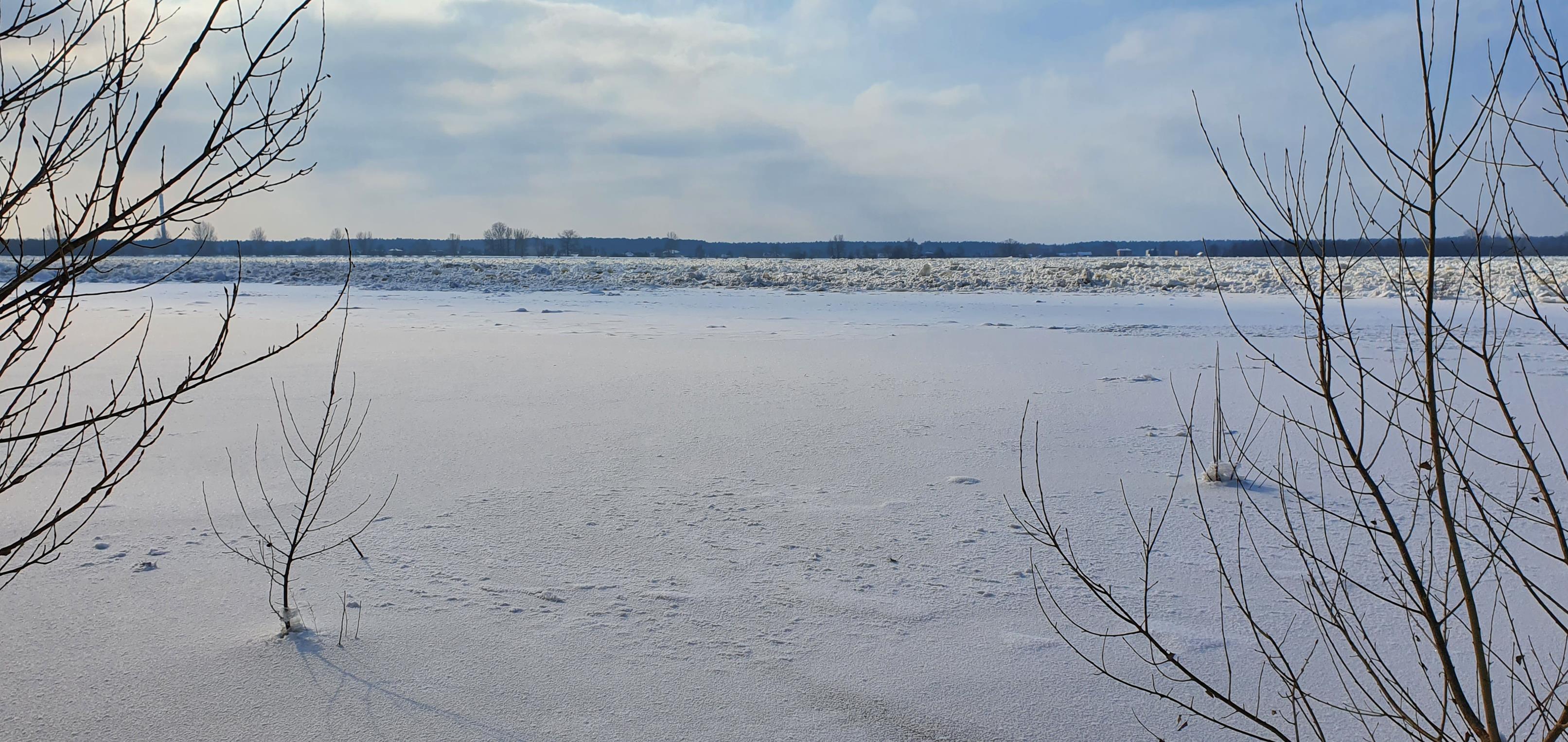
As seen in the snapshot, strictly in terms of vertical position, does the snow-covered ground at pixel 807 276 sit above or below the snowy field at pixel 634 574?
above

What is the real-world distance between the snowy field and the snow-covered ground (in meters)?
15.1

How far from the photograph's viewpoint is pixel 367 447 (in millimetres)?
5605

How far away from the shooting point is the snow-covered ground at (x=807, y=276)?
23.2 metres

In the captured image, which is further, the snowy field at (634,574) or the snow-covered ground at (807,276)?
the snow-covered ground at (807,276)

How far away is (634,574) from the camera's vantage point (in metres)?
3.65

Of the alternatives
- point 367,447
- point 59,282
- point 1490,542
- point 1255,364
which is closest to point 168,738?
point 59,282

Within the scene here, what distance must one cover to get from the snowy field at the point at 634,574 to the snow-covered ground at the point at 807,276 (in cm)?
1508

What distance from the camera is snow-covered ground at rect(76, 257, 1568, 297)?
23219mm

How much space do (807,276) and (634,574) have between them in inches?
962

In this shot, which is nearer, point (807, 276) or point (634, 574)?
point (634, 574)

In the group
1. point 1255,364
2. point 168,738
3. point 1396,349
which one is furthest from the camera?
point 1396,349

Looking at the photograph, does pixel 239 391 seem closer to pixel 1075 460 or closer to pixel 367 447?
pixel 367 447

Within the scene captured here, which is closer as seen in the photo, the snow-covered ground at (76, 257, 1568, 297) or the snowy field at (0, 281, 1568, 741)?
the snowy field at (0, 281, 1568, 741)

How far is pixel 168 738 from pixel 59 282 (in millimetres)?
1453
